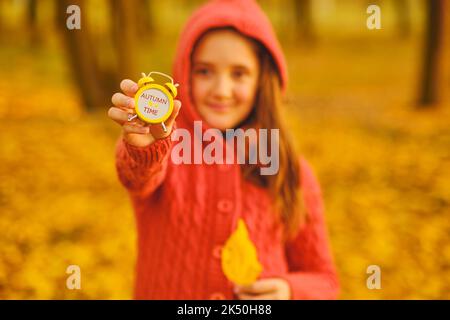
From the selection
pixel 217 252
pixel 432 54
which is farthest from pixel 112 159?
pixel 432 54

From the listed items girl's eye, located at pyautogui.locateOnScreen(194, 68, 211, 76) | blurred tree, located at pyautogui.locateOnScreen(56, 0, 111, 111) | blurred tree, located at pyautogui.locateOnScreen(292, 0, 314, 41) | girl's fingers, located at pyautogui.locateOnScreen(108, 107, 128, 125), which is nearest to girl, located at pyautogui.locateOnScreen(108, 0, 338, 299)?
girl's eye, located at pyautogui.locateOnScreen(194, 68, 211, 76)

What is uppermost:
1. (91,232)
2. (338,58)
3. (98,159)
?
(338,58)

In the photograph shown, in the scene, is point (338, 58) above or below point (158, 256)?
above

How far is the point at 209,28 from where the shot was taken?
1.50 m

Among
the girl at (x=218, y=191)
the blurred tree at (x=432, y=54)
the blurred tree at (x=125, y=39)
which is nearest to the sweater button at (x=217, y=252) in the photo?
the girl at (x=218, y=191)

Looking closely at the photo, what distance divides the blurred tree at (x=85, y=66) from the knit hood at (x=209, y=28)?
15.7 feet

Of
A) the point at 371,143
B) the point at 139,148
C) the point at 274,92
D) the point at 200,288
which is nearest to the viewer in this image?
the point at 139,148

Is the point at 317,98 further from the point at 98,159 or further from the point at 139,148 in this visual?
the point at 139,148

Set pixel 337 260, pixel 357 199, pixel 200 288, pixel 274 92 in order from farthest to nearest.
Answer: pixel 357 199, pixel 337 260, pixel 274 92, pixel 200 288

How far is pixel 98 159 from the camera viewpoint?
486 cm

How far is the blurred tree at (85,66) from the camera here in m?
6.02

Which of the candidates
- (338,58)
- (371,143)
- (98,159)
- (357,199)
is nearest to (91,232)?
(98,159)

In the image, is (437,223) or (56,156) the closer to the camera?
(437,223)

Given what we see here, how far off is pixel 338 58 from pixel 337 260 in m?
9.47
